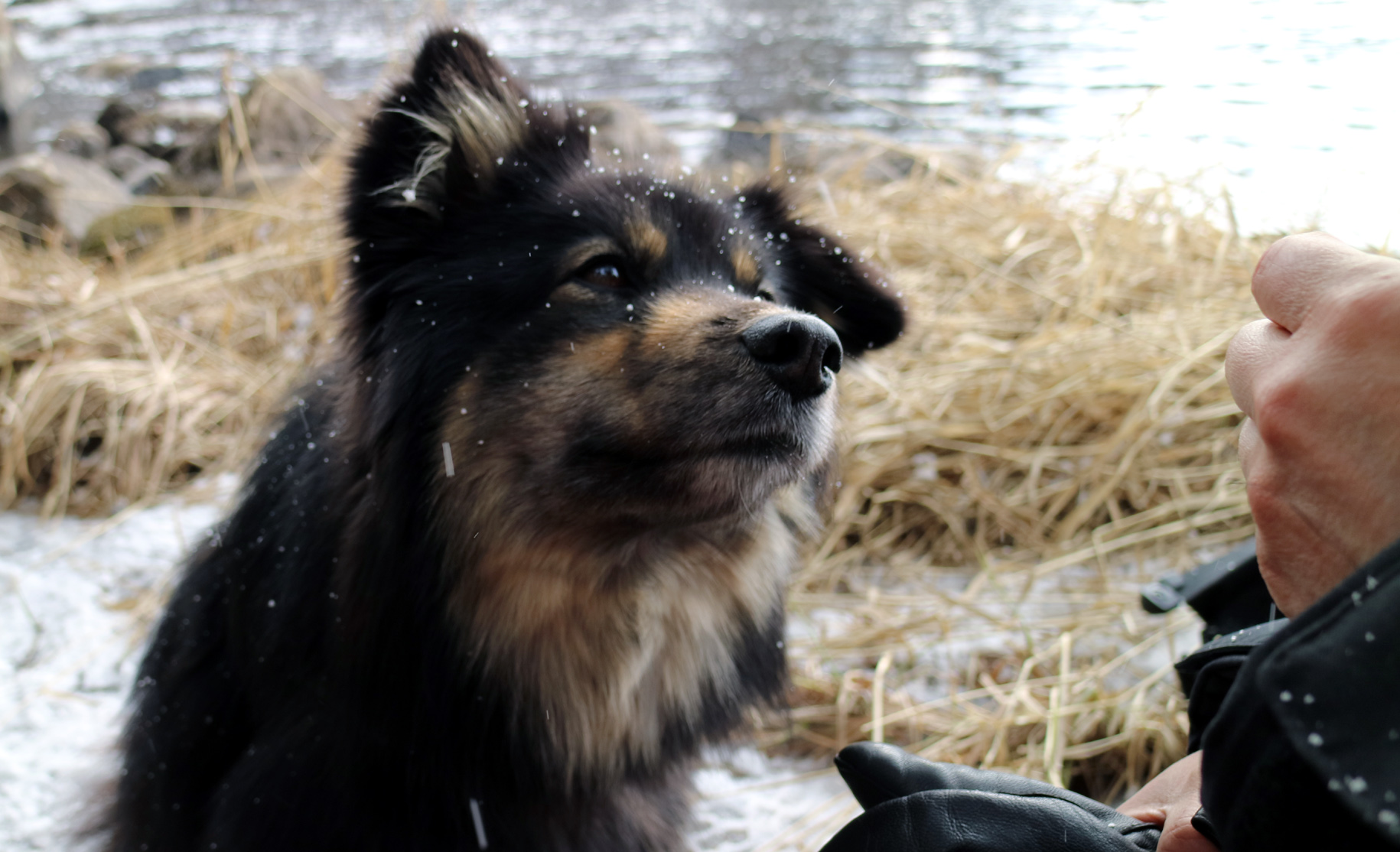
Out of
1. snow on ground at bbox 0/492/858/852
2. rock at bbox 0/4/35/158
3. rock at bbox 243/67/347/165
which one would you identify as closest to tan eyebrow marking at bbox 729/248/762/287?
snow on ground at bbox 0/492/858/852

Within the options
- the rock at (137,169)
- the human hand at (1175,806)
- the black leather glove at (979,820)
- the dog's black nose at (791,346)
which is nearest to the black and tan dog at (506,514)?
the dog's black nose at (791,346)

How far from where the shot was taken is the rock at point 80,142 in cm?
890

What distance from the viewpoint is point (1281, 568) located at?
0.93 m

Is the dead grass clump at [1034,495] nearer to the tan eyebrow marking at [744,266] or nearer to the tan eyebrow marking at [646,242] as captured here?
the tan eyebrow marking at [744,266]

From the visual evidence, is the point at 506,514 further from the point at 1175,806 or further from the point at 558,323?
the point at 1175,806

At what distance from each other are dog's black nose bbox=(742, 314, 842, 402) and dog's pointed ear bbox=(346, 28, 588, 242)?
0.73 meters

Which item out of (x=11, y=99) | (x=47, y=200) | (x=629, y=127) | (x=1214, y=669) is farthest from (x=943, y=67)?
(x=1214, y=669)

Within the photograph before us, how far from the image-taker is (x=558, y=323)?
1894 mm

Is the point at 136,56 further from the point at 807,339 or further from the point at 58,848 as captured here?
the point at 807,339

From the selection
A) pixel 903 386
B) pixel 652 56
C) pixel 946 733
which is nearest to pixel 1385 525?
pixel 946 733

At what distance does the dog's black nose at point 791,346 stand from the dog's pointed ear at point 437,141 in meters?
0.73

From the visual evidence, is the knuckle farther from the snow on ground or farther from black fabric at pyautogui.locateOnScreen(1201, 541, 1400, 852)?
the snow on ground

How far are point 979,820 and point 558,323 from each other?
46.5 inches

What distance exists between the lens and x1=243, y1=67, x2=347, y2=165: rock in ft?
25.1
